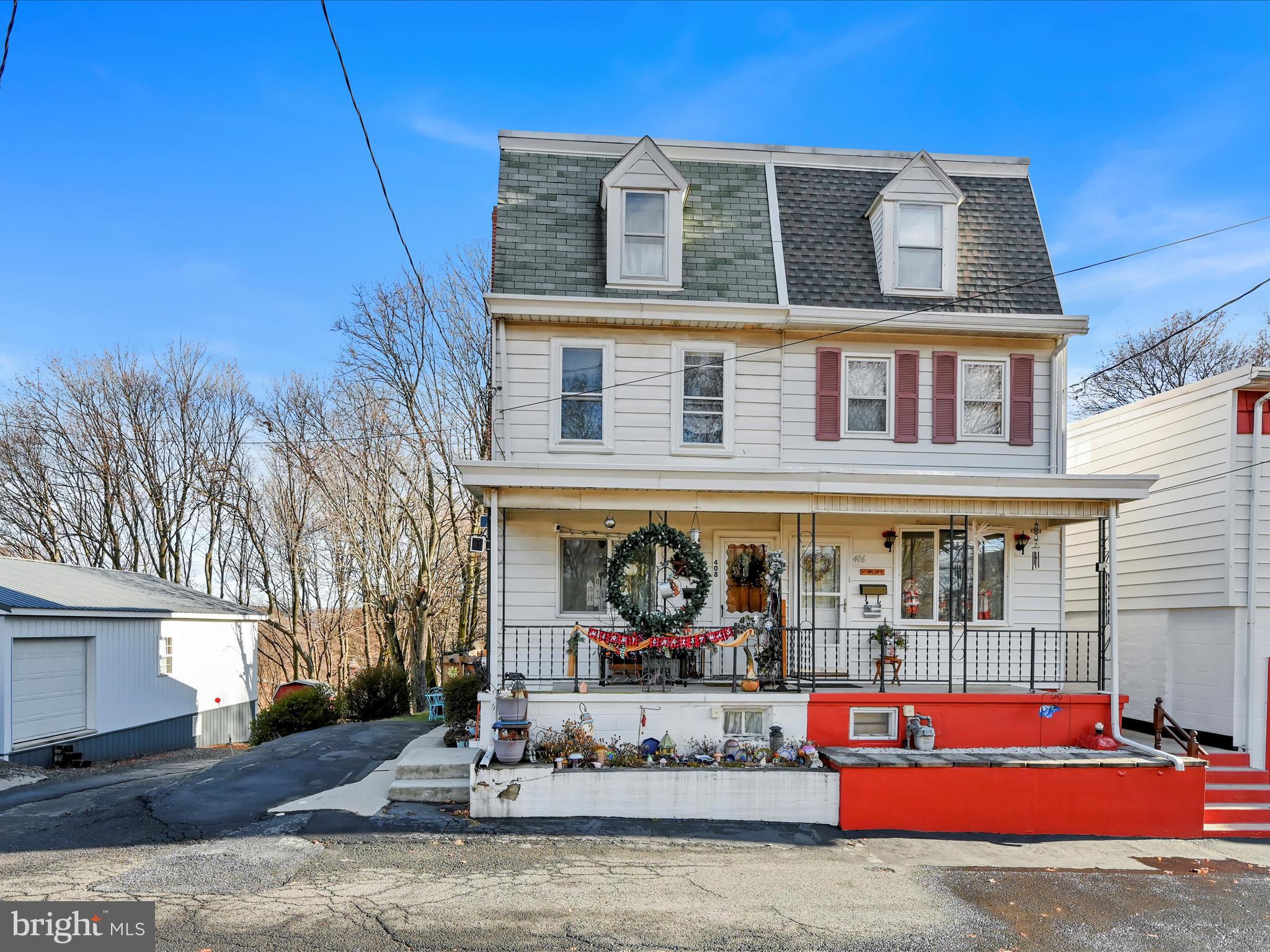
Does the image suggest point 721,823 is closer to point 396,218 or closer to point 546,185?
point 396,218

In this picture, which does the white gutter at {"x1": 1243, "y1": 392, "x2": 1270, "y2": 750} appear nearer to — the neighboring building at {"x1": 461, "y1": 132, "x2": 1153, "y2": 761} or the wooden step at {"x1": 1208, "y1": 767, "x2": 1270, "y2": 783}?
the wooden step at {"x1": 1208, "y1": 767, "x2": 1270, "y2": 783}

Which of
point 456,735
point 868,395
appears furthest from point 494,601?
point 868,395

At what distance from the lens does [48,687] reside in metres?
14.9

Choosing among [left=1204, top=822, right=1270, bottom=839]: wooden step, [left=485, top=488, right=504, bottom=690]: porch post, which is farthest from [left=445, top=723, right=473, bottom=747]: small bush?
[left=1204, top=822, right=1270, bottom=839]: wooden step

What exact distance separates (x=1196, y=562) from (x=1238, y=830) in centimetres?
393

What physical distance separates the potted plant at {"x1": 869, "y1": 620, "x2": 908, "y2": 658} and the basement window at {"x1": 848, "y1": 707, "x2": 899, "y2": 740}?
1.03m

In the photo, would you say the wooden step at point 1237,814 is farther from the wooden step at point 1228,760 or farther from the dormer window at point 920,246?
the dormer window at point 920,246

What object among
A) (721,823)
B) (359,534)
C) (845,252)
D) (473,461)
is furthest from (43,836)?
(359,534)

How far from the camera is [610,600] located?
33.6 feet

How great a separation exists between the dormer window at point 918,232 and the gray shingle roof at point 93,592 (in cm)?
1599

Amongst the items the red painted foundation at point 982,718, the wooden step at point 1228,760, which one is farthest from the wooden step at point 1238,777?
the red painted foundation at point 982,718

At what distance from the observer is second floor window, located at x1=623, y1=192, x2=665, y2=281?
1222cm

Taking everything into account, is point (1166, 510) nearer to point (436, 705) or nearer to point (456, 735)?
point (456, 735)

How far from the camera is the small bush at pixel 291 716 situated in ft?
55.6
